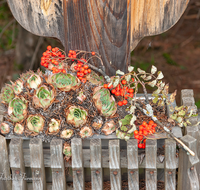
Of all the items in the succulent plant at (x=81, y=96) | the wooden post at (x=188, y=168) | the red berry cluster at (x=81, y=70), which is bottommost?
the wooden post at (x=188, y=168)

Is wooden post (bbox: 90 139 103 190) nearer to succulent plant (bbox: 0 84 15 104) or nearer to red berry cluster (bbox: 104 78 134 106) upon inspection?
red berry cluster (bbox: 104 78 134 106)

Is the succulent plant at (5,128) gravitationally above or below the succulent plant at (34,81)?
below

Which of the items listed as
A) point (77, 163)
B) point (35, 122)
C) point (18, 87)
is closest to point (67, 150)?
point (77, 163)

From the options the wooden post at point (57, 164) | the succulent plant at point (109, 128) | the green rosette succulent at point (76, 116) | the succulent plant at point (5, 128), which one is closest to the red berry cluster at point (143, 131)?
the succulent plant at point (109, 128)

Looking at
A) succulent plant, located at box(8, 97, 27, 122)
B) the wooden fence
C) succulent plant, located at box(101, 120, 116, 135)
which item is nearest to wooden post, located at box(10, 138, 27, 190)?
the wooden fence

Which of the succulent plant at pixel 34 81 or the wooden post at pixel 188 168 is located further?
the succulent plant at pixel 34 81

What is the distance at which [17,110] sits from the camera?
4.08ft

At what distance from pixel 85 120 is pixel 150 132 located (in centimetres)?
30

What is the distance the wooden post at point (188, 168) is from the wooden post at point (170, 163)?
54 mm

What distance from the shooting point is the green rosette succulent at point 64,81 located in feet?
4.10

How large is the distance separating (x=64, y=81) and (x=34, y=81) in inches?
5.9

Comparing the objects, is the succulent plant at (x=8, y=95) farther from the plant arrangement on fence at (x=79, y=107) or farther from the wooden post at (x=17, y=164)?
the wooden post at (x=17, y=164)

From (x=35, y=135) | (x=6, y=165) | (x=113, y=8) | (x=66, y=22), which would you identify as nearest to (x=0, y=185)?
(x=6, y=165)

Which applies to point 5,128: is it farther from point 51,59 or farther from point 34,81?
point 51,59
